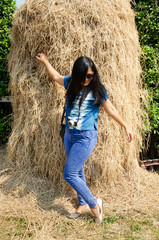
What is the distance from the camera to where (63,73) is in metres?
3.17

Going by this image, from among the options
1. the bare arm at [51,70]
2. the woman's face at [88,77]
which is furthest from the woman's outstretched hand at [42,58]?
the woman's face at [88,77]

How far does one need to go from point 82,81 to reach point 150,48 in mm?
2223

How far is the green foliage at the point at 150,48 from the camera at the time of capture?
3.91 metres

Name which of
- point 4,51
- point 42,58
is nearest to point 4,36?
point 4,51

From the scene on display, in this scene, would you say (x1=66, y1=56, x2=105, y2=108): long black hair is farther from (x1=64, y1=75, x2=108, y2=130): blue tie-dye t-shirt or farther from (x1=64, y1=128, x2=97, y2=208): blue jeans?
(x1=64, y1=128, x2=97, y2=208): blue jeans

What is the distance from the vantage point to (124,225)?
258 centimetres

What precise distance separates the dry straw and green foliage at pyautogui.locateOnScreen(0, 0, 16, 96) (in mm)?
906

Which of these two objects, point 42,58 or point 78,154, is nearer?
point 78,154

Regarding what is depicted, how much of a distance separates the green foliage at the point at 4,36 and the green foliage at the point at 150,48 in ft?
8.09

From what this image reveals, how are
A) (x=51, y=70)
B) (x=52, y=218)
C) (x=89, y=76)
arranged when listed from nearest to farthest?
(x=89, y=76), (x=52, y=218), (x=51, y=70)

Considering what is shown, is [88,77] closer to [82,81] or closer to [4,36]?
[82,81]

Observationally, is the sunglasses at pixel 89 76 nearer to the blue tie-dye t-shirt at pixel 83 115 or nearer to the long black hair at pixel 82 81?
the long black hair at pixel 82 81

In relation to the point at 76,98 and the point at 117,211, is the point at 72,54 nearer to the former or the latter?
the point at 76,98

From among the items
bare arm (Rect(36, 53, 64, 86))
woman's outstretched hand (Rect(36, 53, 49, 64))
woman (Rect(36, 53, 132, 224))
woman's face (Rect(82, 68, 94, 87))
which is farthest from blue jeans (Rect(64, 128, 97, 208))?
woman's outstretched hand (Rect(36, 53, 49, 64))
